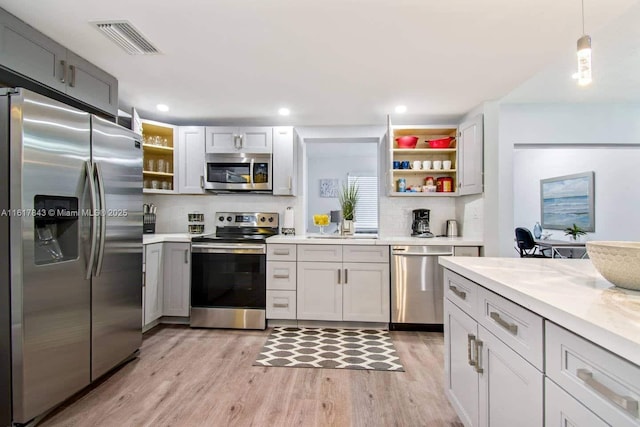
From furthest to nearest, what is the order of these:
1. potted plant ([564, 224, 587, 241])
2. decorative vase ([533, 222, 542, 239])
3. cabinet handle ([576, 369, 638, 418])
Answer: decorative vase ([533, 222, 542, 239]), potted plant ([564, 224, 587, 241]), cabinet handle ([576, 369, 638, 418])

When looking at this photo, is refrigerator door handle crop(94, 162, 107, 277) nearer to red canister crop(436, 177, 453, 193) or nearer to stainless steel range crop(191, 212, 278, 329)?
stainless steel range crop(191, 212, 278, 329)

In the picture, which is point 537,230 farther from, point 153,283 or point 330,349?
point 153,283

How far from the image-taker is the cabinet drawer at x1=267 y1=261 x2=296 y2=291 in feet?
11.5

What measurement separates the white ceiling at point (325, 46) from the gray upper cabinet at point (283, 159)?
0.43 metres

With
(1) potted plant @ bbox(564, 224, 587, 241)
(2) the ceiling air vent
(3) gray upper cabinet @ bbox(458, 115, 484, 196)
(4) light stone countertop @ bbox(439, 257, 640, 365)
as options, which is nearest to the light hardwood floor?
(4) light stone countertop @ bbox(439, 257, 640, 365)

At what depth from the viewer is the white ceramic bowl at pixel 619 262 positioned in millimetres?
1079

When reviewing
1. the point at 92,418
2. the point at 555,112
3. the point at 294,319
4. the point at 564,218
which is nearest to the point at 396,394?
the point at 294,319

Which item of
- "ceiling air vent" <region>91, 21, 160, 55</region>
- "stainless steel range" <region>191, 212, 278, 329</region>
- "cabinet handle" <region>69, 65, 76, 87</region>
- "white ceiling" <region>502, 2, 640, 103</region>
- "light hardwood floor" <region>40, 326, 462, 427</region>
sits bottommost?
"light hardwood floor" <region>40, 326, 462, 427</region>

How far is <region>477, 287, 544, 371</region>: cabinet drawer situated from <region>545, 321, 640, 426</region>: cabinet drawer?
5 cm

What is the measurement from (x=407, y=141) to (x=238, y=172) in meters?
1.93

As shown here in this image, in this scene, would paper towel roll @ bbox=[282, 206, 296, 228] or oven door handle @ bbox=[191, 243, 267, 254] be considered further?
paper towel roll @ bbox=[282, 206, 296, 228]

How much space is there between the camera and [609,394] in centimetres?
77

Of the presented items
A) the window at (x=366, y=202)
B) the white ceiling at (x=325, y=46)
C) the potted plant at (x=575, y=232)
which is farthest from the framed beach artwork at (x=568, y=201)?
the white ceiling at (x=325, y=46)

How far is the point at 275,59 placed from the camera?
2.47 m
